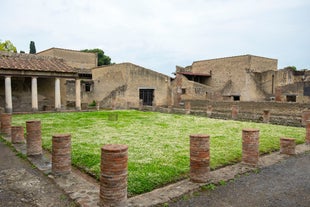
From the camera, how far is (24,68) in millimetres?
15875

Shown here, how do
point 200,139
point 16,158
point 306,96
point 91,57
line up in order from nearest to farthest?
point 200,139
point 16,158
point 306,96
point 91,57

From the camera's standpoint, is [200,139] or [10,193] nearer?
[10,193]

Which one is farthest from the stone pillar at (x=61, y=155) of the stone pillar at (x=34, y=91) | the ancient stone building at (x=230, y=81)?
the ancient stone building at (x=230, y=81)

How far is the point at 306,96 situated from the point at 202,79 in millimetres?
11372

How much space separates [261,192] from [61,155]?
3802mm

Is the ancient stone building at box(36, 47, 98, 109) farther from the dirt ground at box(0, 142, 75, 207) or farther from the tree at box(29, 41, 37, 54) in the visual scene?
the dirt ground at box(0, 142, 75, 207)

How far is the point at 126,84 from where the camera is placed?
71.0ft

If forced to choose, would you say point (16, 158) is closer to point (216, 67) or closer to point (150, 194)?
point (150, 194)

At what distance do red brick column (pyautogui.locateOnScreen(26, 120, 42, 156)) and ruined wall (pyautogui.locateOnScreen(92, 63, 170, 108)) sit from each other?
15102 millimetres

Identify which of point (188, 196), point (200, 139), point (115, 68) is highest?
point (115, 68)

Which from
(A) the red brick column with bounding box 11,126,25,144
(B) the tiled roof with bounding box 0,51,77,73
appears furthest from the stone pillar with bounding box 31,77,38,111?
(A) the red brick column with bounding box 11,126,25,144

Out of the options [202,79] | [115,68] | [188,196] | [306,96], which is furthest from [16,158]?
[202,79]

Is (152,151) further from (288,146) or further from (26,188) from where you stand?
(288,146)

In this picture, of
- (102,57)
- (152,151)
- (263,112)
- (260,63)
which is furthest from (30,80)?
(102,57)
